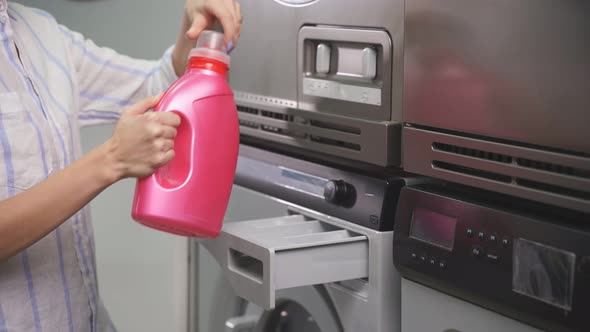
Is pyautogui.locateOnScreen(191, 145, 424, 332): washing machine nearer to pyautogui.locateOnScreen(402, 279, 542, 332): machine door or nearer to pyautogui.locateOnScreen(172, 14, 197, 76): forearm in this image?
pyautogui.locateOnScreen(402, 279, 542, 332): machine door

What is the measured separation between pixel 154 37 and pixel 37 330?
1.15 meters

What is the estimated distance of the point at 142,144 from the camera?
4.00 ft

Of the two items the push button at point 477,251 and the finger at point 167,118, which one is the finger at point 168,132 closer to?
the finger at point 167,118

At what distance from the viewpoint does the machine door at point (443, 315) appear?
1.25 meters

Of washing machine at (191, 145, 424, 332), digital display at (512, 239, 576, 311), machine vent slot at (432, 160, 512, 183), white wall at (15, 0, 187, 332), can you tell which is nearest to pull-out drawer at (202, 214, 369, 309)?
washing machine at (191, 145, 424, 332)

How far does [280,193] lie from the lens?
5.74ft

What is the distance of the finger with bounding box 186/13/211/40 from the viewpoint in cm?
146

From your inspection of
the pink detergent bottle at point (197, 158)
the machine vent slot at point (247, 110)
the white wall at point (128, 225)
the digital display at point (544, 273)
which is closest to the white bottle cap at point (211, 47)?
the pink detergent bottle at point (197, 158)

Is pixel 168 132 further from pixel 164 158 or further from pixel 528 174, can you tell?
pixel 528 174

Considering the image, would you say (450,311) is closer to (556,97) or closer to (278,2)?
(556,97)

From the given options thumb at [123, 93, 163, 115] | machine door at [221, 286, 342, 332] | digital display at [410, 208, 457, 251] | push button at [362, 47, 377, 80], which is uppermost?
push button at [362, 47, 377, 80]

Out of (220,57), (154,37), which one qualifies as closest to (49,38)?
(220,57)

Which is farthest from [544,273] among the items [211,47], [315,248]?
[211,47]

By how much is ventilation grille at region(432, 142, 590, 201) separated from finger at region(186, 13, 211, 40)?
0.48 metres
